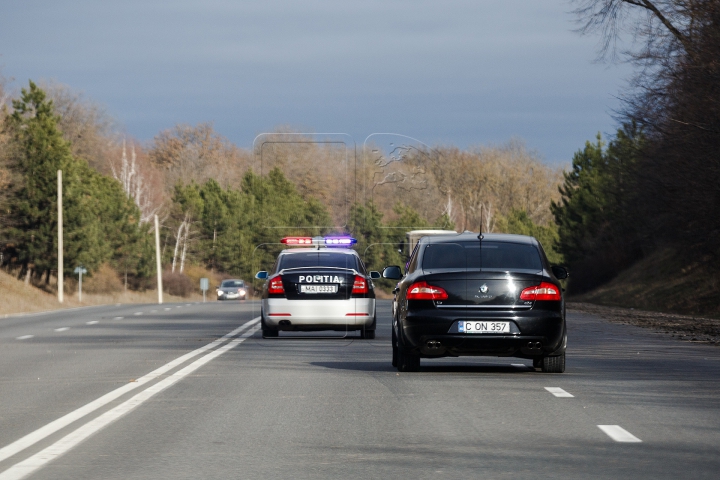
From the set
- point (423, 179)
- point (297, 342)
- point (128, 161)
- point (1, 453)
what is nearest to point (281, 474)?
point (1, 453)

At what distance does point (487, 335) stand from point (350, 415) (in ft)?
12.8

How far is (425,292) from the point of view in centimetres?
1477

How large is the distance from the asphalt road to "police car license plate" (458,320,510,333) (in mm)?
556

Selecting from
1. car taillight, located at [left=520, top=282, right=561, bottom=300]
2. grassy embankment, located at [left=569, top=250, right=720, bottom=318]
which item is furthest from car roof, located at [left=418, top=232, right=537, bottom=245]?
grassy embankment, located at [left=569, top=250, right=720, bottom=318]

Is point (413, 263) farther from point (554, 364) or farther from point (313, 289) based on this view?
point (313, 289)

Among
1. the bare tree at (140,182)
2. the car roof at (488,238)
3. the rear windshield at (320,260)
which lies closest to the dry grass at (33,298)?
the rear windshield at (320,260)

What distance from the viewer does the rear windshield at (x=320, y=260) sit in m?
23.2

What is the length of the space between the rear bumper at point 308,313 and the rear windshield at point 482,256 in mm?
7119

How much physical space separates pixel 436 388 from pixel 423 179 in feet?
293

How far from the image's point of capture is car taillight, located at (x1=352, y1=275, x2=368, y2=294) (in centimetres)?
2264

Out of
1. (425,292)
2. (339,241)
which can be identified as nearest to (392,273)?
(425,292)

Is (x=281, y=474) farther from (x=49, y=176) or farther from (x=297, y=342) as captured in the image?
(x=49, y=176)

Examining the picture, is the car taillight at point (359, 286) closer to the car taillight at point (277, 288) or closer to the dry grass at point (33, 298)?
the car taillight at point (277, 288)

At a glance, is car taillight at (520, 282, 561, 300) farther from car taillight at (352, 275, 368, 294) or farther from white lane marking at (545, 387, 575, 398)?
car taillight at (352, 275, 368, 294)
